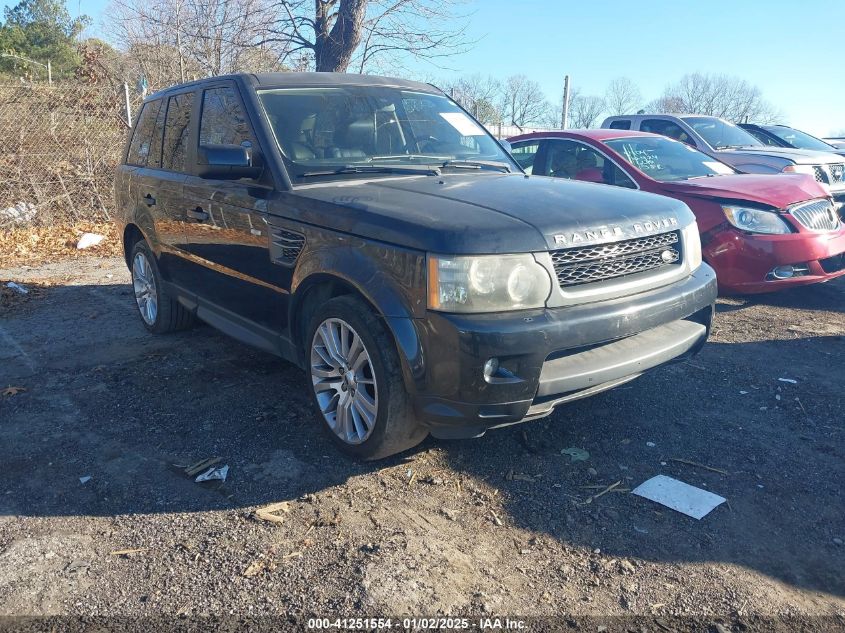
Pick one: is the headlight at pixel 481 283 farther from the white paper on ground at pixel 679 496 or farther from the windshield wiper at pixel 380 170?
the windshield wiper at pixel 380 170

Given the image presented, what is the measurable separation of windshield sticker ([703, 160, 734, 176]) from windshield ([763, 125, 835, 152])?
7.16 meters

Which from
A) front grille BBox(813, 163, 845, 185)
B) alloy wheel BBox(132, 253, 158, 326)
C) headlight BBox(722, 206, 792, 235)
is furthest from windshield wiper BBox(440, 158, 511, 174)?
front grille BBox(813, 163, 845, 185)

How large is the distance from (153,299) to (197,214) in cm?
153

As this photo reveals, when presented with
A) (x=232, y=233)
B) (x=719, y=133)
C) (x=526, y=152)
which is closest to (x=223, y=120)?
(x=232, y=233)

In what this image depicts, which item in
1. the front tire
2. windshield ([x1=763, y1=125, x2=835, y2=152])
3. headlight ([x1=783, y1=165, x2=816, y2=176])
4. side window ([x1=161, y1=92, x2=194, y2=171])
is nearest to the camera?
the front tire

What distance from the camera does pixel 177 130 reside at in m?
5.01

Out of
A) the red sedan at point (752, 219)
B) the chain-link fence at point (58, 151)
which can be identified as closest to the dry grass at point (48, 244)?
the chain-link fence at point (58, 151)

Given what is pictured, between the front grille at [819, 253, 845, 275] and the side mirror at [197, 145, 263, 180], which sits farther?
the front grille at [819, 253, 845, 275]

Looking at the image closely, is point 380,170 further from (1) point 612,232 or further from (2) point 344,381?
(1) point 612,232

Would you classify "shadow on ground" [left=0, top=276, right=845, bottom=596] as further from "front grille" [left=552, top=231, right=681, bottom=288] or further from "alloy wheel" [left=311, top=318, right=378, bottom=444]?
"front grille" [left=552, top=231, right=681, bottom=288]

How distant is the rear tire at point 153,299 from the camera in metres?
5.54

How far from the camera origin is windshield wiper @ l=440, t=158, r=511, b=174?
167 inches

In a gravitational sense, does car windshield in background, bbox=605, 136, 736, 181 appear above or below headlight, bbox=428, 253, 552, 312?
above

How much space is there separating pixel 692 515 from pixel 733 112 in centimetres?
6678
